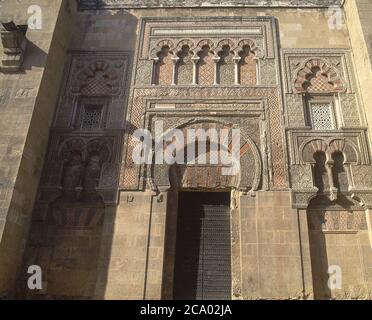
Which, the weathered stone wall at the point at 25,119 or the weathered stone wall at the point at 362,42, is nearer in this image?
the weathered stone wall at the point at 25,119

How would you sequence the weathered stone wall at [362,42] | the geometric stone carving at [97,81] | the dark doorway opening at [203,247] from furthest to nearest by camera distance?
the geometric stone carving at [97,81], the weathered stone wall at [362,42], the dark doorway opening at [203,247]

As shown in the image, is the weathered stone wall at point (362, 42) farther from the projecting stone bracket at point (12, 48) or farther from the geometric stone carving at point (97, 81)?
the projecting stone bracket at point (12, 48)

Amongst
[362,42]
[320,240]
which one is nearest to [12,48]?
[320,240]

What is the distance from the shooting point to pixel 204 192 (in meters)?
6.55

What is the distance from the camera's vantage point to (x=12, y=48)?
6.67m

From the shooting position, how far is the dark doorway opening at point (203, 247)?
594 cm

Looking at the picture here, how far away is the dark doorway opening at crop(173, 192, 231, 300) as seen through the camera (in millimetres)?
5938

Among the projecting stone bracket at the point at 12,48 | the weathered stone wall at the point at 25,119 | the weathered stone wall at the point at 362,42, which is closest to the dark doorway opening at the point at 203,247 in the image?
the weathered stone wall at the point at 25,119

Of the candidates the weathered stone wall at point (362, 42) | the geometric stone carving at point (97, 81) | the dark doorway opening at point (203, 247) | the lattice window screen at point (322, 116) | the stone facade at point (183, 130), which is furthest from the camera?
the geometric stone carving at point (97, 81)

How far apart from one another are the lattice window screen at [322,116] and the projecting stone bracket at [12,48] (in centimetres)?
549

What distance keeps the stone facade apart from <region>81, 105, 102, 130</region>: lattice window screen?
0.02m

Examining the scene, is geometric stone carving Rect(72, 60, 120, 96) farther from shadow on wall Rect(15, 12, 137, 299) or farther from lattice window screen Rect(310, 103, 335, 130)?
lattice window screen Rect(310, 103, 335, 130)

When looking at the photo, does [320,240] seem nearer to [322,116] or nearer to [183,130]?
[322,116]

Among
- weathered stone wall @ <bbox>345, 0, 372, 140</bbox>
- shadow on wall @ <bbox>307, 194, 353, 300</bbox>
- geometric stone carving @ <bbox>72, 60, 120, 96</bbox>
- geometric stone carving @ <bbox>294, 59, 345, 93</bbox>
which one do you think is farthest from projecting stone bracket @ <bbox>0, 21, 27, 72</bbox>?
weathered stone wall @ <bbox>345, 0, 372, 140</bbox>
